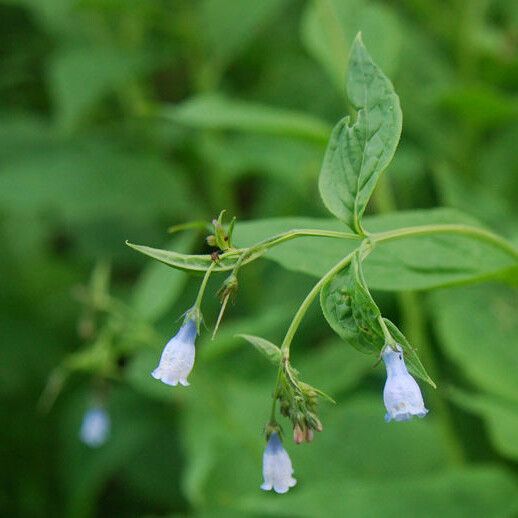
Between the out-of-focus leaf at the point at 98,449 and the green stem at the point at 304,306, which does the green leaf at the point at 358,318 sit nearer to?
the green stem at the point at 304,306

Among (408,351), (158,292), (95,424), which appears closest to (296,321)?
(408,351)

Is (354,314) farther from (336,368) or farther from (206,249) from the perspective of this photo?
(206,249)

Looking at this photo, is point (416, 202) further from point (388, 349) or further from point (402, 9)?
point (388, 349)

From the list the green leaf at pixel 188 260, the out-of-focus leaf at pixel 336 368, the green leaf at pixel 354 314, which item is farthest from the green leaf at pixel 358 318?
the out-of-focus leaf at pixel 336 368

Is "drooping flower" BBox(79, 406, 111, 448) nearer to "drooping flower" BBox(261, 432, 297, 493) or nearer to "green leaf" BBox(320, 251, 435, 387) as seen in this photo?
"drooping flower" BBox(261, 432, 297, 493)

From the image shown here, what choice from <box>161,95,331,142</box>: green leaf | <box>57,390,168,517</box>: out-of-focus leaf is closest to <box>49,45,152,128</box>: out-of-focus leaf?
<box>161,95,331,142</box>: green leaf

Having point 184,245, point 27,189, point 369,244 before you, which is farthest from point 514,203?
point 369,244
